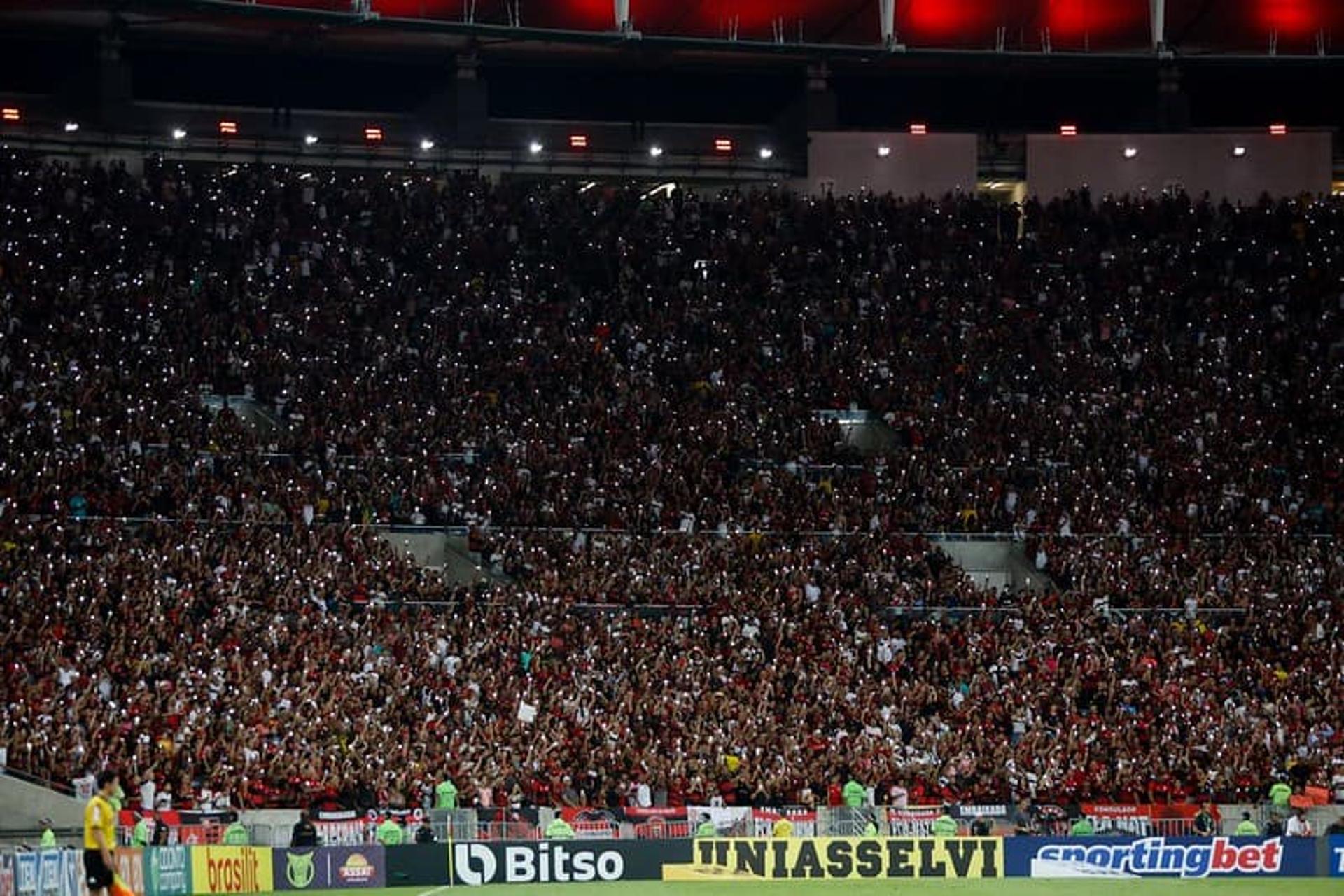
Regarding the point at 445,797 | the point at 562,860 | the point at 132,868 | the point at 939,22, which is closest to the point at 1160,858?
the point at 562,860

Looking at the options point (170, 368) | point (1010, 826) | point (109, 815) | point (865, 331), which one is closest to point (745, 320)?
point (865, 331)

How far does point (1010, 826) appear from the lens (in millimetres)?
37375

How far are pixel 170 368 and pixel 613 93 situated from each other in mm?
21467

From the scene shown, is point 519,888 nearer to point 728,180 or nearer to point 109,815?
point 109,815

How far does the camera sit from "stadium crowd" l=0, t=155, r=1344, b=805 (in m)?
38.6

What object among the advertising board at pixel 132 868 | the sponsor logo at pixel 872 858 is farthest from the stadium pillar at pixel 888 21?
the advertising board at pixel 132 868

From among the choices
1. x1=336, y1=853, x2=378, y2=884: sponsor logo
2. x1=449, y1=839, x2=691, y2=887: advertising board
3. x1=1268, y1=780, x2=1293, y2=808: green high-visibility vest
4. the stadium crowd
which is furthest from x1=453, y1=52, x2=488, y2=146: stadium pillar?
x1=336, y1=853, x2=378, y2=884: sponsor logo

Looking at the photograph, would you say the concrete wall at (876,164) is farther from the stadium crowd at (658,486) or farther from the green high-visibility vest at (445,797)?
the green high-visibility vest at (445,797)

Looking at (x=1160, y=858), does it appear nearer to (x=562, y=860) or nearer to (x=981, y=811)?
(x=981, y=811)

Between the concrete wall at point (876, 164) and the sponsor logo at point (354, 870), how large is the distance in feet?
113

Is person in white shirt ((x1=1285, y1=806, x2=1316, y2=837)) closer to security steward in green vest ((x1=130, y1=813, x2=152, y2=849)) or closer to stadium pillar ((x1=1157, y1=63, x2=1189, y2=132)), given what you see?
security steward in green vest ((x1=130, y1=813, x2=152, y2=849))

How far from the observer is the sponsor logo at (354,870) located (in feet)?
106

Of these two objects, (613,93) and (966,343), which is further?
(613,93)

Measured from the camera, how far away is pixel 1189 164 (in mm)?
64125
